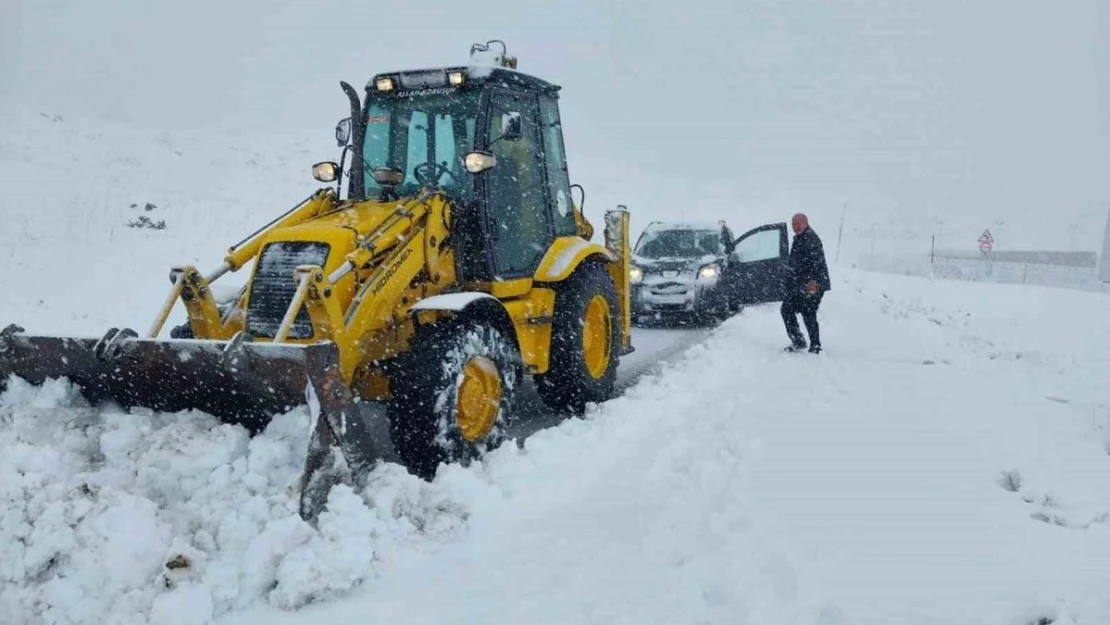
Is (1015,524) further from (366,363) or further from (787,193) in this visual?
(787,193)

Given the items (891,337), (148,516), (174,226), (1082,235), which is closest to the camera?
(148,516)

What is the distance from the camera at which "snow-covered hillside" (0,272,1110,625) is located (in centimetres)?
309

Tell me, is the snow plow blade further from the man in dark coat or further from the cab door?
the man in dark coat

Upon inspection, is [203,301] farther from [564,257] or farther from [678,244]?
[678,244]

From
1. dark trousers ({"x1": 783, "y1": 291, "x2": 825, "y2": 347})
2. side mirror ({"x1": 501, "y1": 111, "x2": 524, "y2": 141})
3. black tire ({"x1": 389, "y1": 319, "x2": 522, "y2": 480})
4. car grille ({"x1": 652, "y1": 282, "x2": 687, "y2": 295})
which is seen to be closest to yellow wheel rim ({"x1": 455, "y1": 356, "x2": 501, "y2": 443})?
black tire ({"x1": 389, "y1": 319, "x2": 522, "y2": 480})

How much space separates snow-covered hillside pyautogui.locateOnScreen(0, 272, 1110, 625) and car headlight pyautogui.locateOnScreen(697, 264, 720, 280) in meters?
6.52

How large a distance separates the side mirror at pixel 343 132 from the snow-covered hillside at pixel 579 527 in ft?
8.47

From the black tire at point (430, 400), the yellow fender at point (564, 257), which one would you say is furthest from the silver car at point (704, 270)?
the black tire at point (430, 400)

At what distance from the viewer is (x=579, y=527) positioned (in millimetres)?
3936

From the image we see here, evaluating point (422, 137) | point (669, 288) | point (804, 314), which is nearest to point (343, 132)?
point (422, 137)

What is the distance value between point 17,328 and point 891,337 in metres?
9.25

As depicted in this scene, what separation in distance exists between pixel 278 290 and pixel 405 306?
75cm

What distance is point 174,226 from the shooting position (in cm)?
1490

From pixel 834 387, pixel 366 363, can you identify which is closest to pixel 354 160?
pixel 366 363
